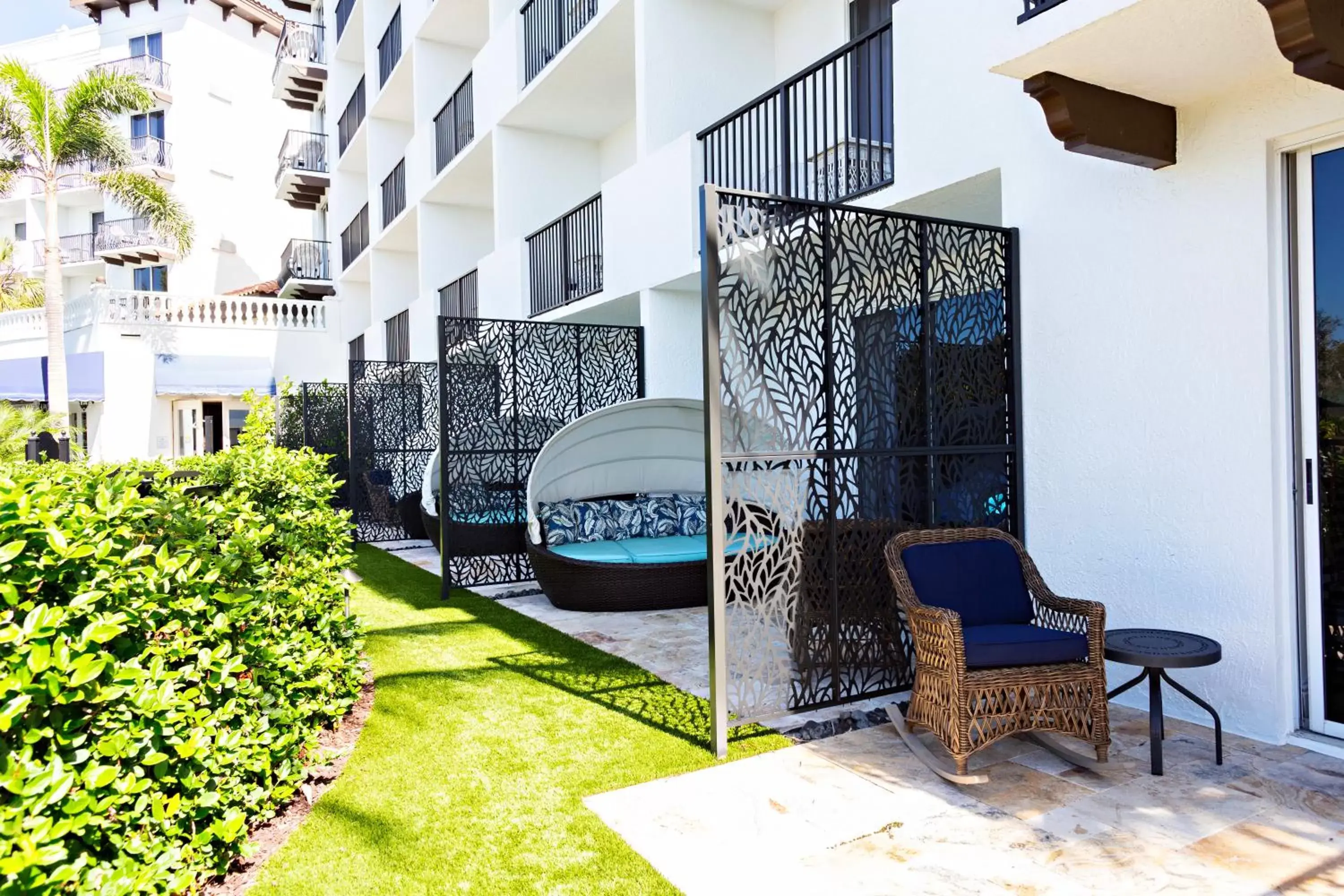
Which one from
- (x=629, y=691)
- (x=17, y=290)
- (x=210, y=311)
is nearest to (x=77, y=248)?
(x=17, y=290)

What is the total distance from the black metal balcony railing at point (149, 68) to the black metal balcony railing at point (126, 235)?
4.79 m

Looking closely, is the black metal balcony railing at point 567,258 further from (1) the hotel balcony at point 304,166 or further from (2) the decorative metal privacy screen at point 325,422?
(1) the hotel balcony at point 304,166

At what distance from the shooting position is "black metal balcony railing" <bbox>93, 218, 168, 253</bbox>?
28.5 meters

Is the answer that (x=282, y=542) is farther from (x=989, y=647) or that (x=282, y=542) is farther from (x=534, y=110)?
(x=534, y=110)

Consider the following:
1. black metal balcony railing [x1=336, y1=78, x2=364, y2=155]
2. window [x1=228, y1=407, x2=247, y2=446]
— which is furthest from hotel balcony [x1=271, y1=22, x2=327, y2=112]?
window [x1=228, y1=407, x2=247, y2=446]

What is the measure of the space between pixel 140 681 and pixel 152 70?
3458cm

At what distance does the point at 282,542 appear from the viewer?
13.1ft

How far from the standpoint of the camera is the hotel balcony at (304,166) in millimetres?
25422

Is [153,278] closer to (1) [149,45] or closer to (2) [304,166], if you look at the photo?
(2) [304,166]

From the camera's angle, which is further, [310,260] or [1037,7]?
[310,260]

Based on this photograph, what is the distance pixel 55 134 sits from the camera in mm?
19484

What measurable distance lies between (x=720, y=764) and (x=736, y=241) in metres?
2.54

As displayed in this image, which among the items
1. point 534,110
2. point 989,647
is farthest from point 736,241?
point 534,110

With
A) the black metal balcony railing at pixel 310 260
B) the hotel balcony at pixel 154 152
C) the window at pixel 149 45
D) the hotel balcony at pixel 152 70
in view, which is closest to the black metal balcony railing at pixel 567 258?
the black metal balcony railing at pixel 310 260
